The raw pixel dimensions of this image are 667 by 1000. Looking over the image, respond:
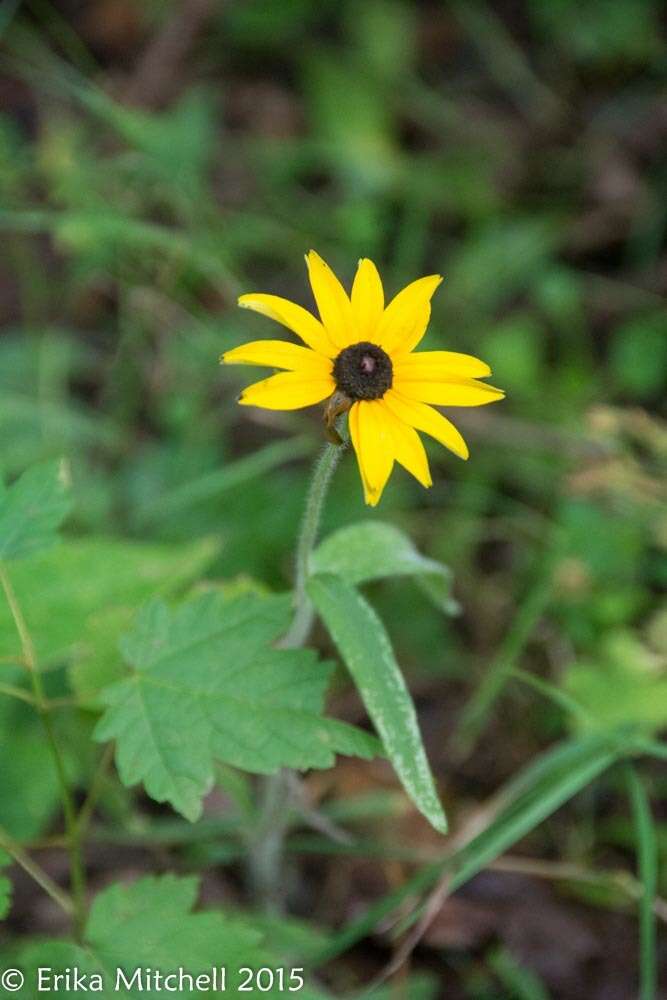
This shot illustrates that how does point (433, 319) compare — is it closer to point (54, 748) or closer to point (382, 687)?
point (382, 687)

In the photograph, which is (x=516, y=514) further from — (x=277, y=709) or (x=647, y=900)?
(x=277, y=709)

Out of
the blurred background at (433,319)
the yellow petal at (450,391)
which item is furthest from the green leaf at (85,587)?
the yellow petal at (450,391)

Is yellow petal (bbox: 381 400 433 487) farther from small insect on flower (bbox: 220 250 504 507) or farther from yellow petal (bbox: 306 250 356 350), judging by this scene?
yellow petal (bbox: 306 250 356 350)

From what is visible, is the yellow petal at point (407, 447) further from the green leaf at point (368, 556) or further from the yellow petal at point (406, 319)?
the green leaf at point (368, 556)

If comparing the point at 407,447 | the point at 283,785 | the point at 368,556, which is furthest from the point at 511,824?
the point at 407,447

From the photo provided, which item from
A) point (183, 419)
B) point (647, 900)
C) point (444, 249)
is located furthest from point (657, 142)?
point (647, 900)

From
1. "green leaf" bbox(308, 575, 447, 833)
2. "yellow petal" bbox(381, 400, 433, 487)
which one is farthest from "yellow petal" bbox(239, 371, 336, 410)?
"green leaf" bbox(308, 575, 447, 833)
